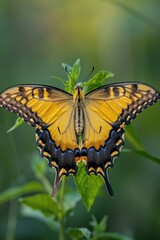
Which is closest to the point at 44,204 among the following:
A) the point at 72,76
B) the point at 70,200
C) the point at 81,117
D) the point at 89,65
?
the point at 70,200

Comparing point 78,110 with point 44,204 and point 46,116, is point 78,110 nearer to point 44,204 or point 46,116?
point 46,116

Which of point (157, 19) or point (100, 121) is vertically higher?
point (157, 19)

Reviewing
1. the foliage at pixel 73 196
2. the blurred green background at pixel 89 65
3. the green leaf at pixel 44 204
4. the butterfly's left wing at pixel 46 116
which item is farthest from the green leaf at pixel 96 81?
the blurred green background at pixel 89 65

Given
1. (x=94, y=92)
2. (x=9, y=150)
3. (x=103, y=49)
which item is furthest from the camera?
(x=103, y=49)

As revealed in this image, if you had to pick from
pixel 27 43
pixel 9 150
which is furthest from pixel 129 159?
pixel 27 43

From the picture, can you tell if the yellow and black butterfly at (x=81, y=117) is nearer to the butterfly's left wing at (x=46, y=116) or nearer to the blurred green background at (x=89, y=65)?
the butterfly's left wing at (x=46, y=116)

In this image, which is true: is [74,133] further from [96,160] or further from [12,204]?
[12,204]
